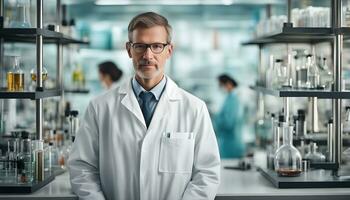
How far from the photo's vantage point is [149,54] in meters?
2.46

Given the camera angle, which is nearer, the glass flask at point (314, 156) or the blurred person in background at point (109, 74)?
the glass flask at point (314, 156)

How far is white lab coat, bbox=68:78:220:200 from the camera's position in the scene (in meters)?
2.53

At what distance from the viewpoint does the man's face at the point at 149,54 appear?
247 centimetres

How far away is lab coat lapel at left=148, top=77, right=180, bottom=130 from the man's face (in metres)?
0.12

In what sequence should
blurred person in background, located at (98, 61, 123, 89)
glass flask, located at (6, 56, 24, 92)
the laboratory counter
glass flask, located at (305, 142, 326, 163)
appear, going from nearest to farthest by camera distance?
the laboratory counter
glass flask, located at (6, 56, 24, 92)
glass flask, located at (305, 142, 326, 163)
blurred person in background, located at (98, 61, 123, 89)

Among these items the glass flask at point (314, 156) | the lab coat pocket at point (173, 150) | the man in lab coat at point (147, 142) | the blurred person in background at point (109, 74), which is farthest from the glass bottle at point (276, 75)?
the blurred person in background at point (109, 74)

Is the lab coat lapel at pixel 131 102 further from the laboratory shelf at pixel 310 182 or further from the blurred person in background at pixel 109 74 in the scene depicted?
the blurred person in background at pixel 109 74

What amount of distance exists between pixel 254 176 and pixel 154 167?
0.98 m

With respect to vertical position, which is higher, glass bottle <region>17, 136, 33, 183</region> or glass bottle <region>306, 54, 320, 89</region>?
glass bottle <region>306, 54, 320, 89</region>

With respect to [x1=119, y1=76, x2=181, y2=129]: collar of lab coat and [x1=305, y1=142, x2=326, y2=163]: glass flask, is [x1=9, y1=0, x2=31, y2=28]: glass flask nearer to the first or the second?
[x1=119, y1=76, x2=181, y2=129]: collar of lab coat

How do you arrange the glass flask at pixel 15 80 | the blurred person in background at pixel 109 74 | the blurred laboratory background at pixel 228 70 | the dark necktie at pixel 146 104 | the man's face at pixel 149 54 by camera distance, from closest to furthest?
the man's face at pixel 149 54, the dark necktie at pixel 146 104, the glass flask at pixel 15 80, the blurred laboratory background at pixel 228 70, the blurred person in background at pixel 109 74

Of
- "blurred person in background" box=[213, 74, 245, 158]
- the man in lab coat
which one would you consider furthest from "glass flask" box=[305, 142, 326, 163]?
"blurred person in background" box=[213, 74, 245, 158]

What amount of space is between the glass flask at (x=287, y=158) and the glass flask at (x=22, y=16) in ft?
4.57

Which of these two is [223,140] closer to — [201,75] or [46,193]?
[201,75]
